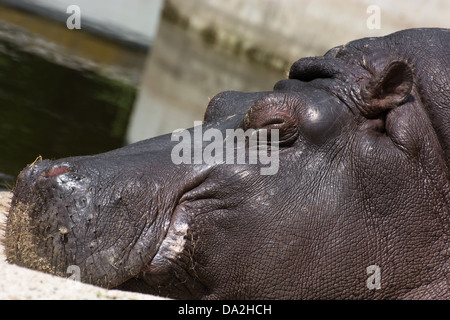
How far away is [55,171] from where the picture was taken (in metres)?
3.38

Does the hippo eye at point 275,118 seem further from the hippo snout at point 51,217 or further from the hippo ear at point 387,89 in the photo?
the hippo snout at point 51,217

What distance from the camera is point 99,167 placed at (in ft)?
11.3

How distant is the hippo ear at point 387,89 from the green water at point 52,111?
315 cm

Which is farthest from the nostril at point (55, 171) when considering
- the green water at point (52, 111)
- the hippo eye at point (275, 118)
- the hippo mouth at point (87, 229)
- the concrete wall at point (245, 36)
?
the concrete wall at point (245, 36)

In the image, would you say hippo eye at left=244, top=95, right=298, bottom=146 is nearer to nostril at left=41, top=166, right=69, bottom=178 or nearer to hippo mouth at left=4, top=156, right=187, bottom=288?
hippo mouth at left=4, top=156, right=187, bottom=288

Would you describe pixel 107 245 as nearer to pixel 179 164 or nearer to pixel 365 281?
pixel 179 164

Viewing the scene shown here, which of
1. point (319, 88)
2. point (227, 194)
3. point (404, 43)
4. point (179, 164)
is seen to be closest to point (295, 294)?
point (227, 194)

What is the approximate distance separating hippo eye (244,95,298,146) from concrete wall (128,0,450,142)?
6.40 meters

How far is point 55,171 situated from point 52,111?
5106 millimetres

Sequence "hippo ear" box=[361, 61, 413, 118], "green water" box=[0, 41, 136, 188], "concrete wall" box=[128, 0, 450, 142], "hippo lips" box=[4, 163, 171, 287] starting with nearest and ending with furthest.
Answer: "hippo lips" box=[4, 163, 171, 287], "hippo ear" box=[361, 61, 413, 118], "green water" box=[0, 41, 136, 188], "concrete wall" box=[128, 0, 450, 142]

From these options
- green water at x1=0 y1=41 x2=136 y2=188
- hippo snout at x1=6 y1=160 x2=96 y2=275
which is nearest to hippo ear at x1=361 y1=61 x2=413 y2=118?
hippo snout at x1=6 y1=160 x2=96 y2=275

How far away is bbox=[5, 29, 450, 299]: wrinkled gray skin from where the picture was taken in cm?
332

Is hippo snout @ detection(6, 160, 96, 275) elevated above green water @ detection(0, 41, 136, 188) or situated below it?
below

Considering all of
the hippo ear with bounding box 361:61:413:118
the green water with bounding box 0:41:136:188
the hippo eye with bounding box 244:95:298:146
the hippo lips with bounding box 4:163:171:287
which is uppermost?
the green water with bounding box 0:41:136:188
